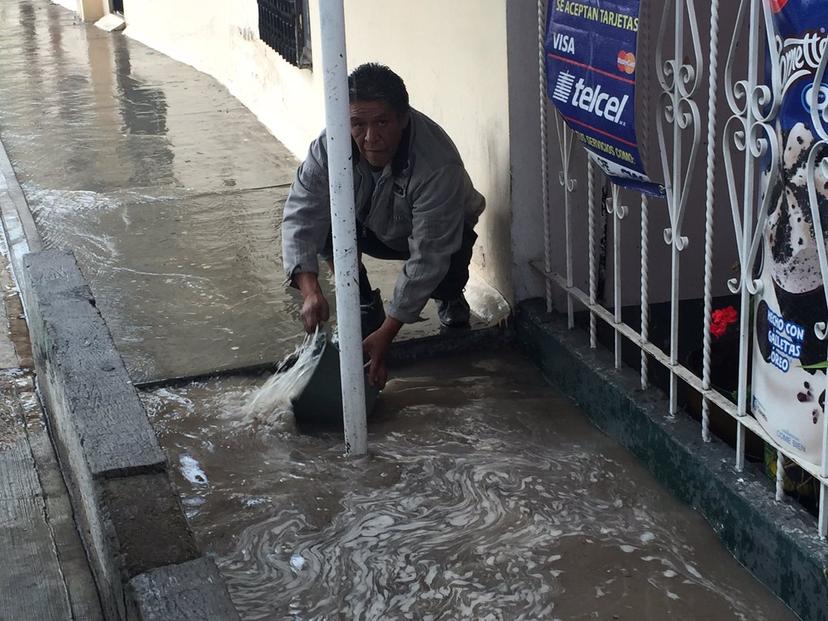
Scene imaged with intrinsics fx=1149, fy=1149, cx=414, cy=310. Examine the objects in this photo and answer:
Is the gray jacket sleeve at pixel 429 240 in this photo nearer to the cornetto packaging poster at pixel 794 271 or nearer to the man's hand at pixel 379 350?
the man's hand at pixel 379 350

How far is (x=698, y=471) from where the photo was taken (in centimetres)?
314

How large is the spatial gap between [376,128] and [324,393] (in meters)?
0.89

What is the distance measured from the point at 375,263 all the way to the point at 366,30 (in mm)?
1283

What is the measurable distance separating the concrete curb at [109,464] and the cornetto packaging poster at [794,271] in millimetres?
1404

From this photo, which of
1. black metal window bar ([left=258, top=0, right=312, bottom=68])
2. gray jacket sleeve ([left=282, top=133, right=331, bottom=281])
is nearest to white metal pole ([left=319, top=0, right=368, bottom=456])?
gray jacket sleeve ([left=282, top=133, right=331, bottom=281])

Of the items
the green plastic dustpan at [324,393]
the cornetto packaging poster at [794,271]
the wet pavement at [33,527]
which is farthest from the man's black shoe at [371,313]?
the cornetto packaging poster at [794,271]

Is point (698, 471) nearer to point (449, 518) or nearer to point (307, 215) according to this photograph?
point (449, 518)

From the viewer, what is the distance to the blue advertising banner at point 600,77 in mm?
3090

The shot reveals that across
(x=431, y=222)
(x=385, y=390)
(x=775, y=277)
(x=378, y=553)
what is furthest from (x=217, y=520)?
(x=775, y=277)

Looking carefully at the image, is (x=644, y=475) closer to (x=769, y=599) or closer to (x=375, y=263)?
(x=769, y=599)

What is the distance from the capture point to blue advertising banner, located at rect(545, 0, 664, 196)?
3.09 meters

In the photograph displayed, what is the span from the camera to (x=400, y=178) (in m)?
3.96

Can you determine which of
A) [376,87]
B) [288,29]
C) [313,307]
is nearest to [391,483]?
[313,307]

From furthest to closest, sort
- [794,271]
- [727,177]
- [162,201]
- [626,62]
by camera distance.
Result: [162,201]
[626,62]
[727,177]
[794,271]
